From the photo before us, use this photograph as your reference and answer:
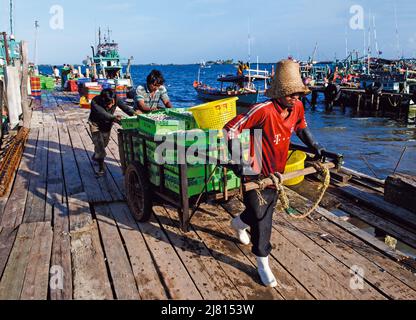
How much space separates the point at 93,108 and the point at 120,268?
416cm

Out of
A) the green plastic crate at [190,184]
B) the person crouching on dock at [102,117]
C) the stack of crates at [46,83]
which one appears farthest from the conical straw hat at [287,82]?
the stack of crates at [46,83]

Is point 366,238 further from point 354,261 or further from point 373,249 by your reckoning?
point 354,261

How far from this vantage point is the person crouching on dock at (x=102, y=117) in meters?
6.89

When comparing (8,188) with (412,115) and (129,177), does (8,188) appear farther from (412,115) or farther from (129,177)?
(412,115)

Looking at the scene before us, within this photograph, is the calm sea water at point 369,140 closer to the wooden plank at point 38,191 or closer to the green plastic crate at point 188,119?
the green plastic crate at point 188,119

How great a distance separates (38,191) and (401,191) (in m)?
6.60

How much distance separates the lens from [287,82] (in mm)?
3381

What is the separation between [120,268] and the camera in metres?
3.92

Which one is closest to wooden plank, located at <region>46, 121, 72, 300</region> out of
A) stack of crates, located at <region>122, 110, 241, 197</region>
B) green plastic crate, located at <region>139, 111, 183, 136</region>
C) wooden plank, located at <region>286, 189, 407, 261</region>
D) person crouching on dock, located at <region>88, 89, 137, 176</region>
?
person crouching on dock, located at <region>88, 89, 137, 176</region>

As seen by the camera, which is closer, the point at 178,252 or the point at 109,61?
the point at 178,252

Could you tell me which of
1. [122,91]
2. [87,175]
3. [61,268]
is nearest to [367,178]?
[87,175]

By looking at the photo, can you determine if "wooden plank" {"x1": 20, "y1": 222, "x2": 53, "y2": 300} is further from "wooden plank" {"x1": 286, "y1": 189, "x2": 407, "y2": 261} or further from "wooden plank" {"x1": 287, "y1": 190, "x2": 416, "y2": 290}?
"wooden plank" {"x1": 286, "y1": 189, "x2": 407, "y2": 261}

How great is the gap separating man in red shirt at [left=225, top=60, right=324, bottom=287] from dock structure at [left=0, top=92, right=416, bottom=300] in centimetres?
53

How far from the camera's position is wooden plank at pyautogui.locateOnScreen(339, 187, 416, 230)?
5.54 meters
